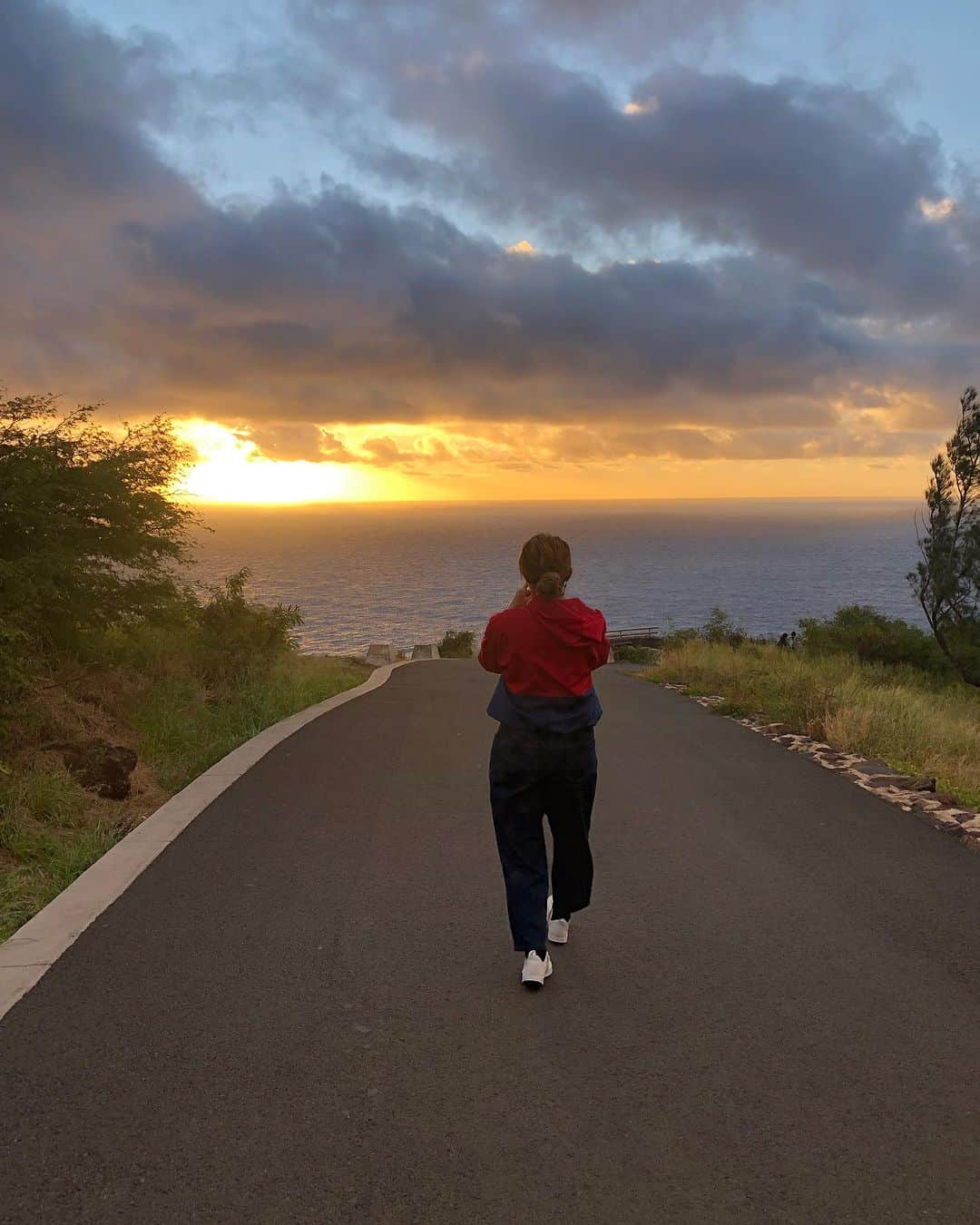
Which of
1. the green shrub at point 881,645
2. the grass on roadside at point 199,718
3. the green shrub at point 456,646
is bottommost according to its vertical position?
the green shrub at point 456,646

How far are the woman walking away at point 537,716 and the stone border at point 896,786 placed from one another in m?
3.66

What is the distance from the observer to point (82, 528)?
469 inches

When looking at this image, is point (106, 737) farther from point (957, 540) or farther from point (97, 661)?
point (957, 540)

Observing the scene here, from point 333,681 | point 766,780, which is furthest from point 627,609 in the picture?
point 766,780

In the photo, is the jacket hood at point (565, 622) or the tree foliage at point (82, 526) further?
the tree foliage at point (82, 526)

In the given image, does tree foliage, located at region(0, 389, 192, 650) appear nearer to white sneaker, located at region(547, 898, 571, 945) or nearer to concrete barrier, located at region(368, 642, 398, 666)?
white sneaker, located at region(547, 898, 571, 945)

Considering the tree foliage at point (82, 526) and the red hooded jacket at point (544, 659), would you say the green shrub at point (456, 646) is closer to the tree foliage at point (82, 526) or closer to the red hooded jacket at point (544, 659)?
the tree foliage at point (82, 526)

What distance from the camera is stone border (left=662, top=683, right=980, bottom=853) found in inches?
272

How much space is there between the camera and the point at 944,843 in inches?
256

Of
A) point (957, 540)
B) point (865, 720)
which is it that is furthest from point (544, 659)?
point (957, 540)

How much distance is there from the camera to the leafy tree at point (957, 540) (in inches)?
1219

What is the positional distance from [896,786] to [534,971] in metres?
5.30

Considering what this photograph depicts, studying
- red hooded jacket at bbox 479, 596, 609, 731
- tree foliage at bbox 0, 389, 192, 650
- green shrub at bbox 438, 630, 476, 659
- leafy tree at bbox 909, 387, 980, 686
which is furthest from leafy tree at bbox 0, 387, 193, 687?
green shrub at bbox 438, 630, 476, 659

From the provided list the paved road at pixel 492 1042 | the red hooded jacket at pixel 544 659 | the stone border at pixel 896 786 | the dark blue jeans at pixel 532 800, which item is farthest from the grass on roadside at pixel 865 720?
the red hooded jacket at pixel 544 659
